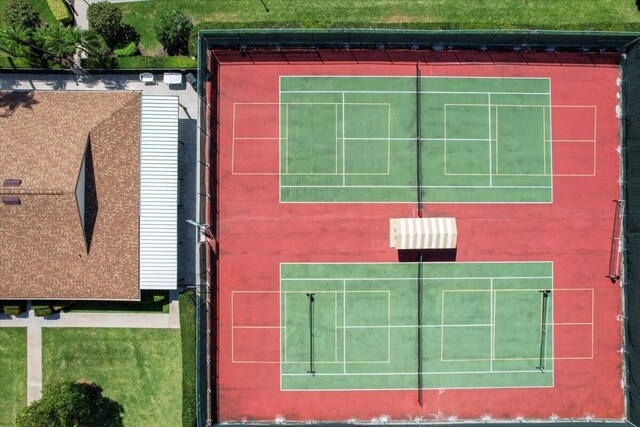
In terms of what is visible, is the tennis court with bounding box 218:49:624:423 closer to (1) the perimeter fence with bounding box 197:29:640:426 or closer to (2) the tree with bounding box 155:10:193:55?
(1) the perimeter fence with bounding box 197:29:640:426

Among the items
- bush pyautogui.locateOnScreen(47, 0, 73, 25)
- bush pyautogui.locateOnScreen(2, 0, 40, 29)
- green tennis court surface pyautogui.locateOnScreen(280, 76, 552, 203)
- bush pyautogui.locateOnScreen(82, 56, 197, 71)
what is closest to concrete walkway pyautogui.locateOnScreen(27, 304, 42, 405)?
bush pyautogui.locateOnScreen(82, 56, 197, 71)

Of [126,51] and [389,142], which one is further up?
[126,51]

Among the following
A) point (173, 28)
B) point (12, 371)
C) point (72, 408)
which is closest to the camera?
point (72, 408)

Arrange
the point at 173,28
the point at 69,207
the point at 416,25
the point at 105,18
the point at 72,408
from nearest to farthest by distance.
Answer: the point at 69,207 → the point at 72,408 → the point at 416,25 → the point at 105,18 → the point at 173,28

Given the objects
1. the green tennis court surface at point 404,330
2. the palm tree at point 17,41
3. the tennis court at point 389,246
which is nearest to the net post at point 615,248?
the tennis court at point 389,246

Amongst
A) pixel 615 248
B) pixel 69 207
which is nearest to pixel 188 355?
pixel 69 207

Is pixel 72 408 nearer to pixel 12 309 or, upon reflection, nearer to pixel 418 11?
pixel 12 309
